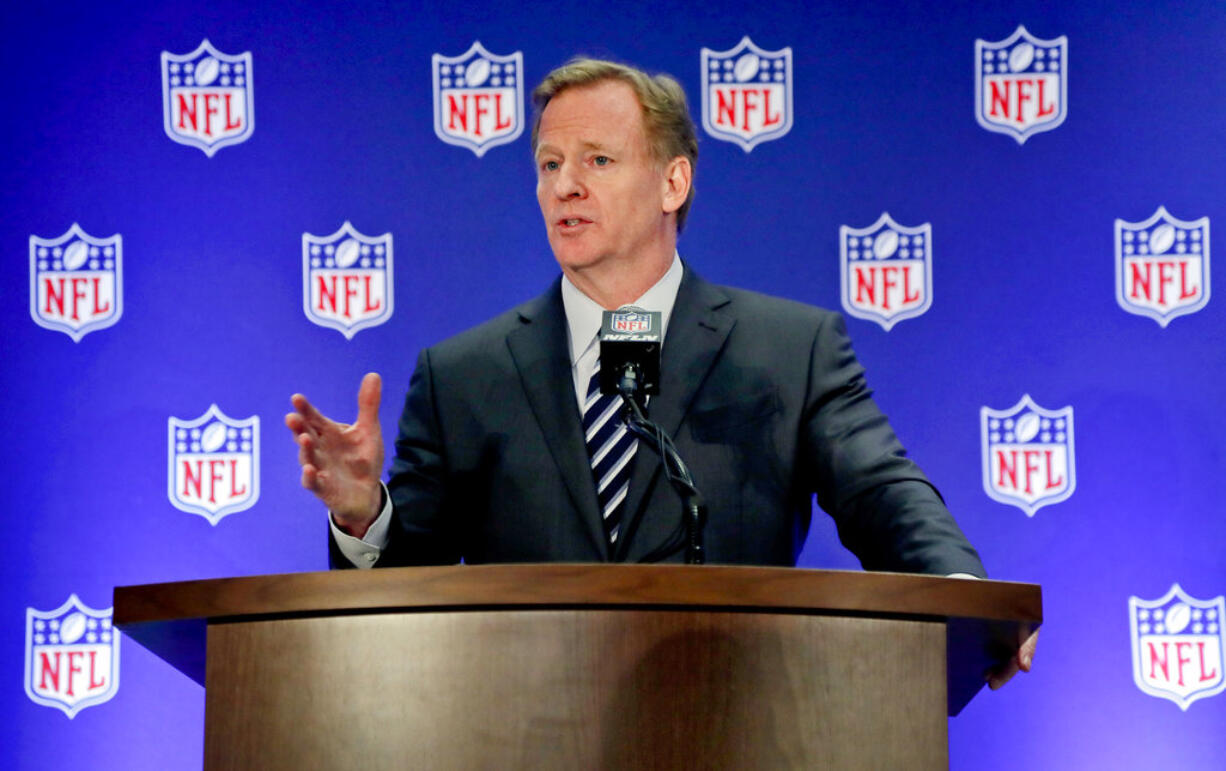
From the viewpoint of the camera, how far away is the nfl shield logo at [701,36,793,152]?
3.27 meters

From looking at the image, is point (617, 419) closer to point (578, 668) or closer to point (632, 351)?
point (632, 351)

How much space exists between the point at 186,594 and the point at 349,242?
75.2 inches

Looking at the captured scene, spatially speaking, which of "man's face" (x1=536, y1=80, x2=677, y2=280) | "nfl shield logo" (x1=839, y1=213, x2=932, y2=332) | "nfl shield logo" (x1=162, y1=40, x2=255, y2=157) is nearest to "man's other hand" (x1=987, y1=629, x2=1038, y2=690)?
"man's face" (x1=536, y1=80, x2=677, y2=280)

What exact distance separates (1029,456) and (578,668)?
1.99 meters

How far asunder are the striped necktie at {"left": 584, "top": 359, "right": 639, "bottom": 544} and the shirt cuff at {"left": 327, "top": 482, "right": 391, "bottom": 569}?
0.48 meters

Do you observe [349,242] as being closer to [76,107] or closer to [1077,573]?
[76,107]

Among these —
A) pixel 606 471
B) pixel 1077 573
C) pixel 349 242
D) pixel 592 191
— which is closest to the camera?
pixel 606 471

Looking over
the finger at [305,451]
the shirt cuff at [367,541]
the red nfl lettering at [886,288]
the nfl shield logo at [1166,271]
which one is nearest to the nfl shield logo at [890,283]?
the red nfl lettering at [886,288]

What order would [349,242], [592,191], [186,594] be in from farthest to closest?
[349,242] < [592,191] < [186,594]

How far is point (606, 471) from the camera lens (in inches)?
92.0

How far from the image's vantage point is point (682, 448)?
230 cm

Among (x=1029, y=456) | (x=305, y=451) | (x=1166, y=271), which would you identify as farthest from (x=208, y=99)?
(x=1166, y=271)

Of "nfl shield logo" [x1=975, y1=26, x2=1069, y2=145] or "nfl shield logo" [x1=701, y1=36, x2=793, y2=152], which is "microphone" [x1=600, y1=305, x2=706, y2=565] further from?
"nfl shield logo" [x1=975, y1=26, x2=1069, y2=145]

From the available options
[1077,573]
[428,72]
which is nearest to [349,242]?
[428,72]
